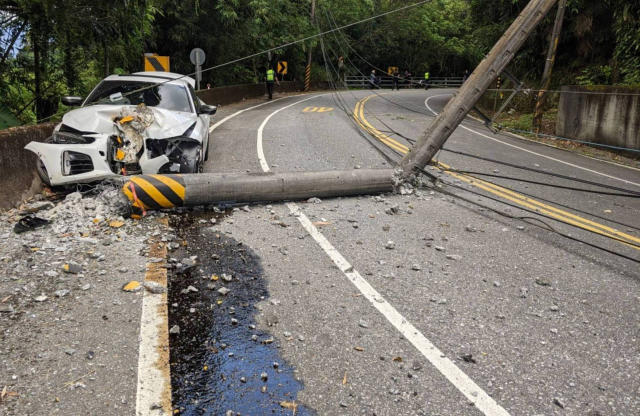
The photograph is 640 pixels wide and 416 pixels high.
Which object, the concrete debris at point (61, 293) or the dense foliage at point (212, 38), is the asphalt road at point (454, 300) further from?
the dense foliage at point (212, 38)

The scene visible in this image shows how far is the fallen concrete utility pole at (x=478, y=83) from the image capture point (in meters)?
8.30

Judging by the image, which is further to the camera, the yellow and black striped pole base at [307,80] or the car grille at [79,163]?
the yellow and black striped pole base at [307,80]

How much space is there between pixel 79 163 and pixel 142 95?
224cm

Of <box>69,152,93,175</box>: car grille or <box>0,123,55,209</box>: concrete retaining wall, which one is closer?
<box>0,123,55,209</box>: concrete retaining wall

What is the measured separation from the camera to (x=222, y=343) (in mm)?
3783

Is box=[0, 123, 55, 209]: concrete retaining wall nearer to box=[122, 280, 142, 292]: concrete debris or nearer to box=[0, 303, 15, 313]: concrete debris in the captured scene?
box=[0, 303, 15, 313]: concrete debris

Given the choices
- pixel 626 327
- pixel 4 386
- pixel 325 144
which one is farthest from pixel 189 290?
pixel 325 144

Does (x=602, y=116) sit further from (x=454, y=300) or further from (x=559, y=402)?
(x=559, y=402)

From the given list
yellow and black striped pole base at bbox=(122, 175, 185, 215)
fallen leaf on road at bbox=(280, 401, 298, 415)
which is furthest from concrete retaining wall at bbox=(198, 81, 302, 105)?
fallen leaf on road at bbox=(280, 401, 298, 415)

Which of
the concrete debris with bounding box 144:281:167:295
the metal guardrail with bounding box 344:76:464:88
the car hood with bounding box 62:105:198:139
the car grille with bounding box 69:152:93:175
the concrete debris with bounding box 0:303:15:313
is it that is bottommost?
the metal guardrail with bounding box 344:76:464:88

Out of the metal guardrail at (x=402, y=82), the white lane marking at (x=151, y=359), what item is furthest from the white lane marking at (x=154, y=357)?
the metal guardrail at (x=402, y=82)

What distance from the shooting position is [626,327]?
4.20 m

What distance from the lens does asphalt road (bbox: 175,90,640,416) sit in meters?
3.32

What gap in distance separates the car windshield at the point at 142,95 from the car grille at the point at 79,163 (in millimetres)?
1662
